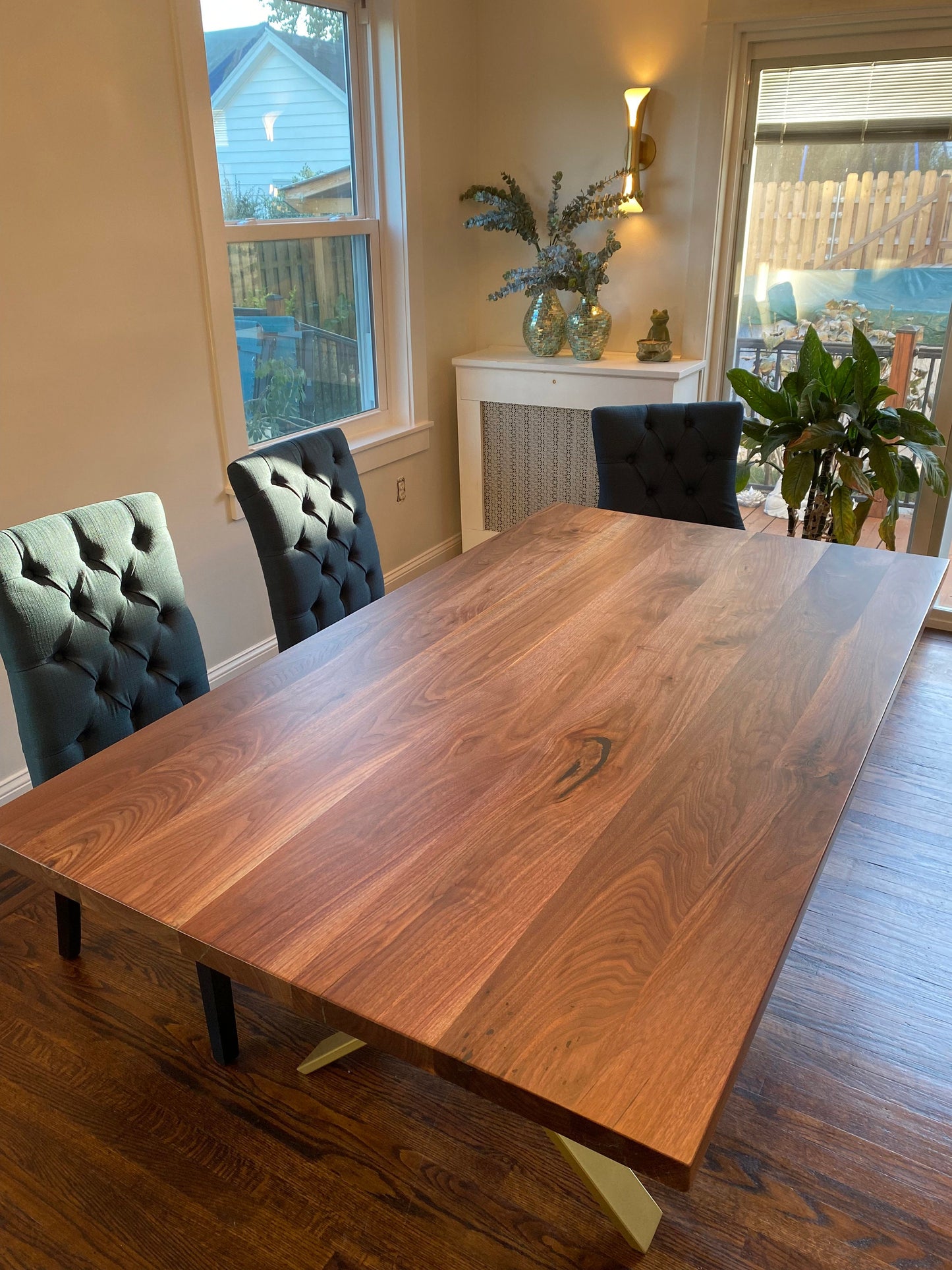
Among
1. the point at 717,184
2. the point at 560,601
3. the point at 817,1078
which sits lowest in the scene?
the point at 817,1078

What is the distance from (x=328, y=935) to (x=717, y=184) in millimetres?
3374

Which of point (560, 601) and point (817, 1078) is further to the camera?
point (560, 601)

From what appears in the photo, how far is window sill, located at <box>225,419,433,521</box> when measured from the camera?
11.9 ft

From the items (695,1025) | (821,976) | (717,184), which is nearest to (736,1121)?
(821,976)

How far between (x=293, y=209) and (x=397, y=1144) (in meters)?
2.92

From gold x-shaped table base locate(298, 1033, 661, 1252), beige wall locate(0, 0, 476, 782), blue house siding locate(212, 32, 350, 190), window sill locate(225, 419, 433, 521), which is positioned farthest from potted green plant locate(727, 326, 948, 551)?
gold x-shaped table base locate(298, 1033, 661, 1252)

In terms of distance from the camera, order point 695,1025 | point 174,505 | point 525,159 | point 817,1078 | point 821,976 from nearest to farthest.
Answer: point 695,1025, point 817,1078, point 821,976, point 174,505, point 525,159

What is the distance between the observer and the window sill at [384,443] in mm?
3637

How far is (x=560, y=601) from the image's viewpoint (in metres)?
2.05

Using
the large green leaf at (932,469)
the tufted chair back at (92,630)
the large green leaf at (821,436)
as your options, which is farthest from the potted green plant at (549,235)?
the tufted chair back at (92,630)

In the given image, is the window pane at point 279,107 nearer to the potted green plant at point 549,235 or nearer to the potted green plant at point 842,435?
the potted green plant at point 549,235

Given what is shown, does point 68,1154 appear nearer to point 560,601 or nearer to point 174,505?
point 560,601

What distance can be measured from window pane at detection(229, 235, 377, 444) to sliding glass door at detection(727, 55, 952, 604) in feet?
4.92

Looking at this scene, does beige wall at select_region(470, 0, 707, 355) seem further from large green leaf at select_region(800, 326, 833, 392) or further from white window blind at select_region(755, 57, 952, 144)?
large green leaf at select_region(800, 326, 833, 392)
